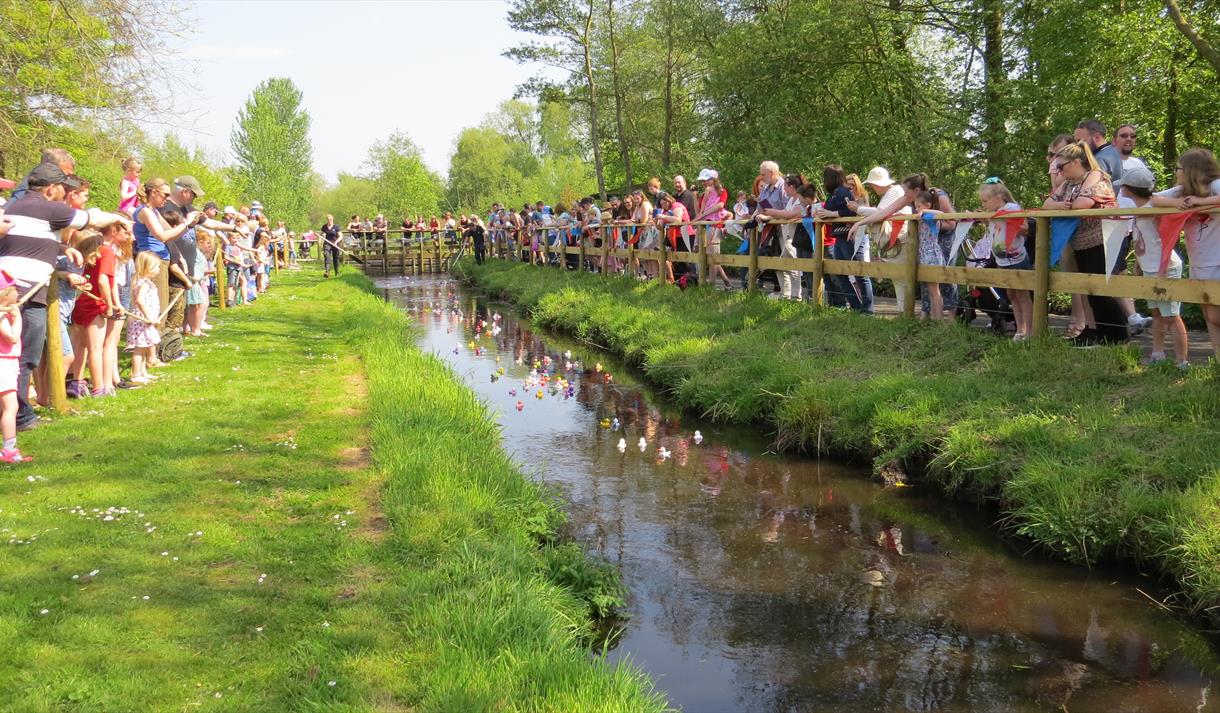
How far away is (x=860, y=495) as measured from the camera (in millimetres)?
7027

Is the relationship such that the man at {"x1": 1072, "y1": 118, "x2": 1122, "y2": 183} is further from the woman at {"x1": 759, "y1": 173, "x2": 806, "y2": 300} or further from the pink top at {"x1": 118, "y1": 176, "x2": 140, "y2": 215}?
the pink top at {"x1": 118, "y1": 176, "x2": 140, "y2": 215}

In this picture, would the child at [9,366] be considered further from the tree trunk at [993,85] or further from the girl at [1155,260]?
the tree trunk at [993,85]

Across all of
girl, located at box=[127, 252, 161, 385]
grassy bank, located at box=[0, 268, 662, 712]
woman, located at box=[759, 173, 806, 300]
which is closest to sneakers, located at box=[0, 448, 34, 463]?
grassy bank, located at box=[0, 268, 662, 712]

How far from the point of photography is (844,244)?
11570 millimetres

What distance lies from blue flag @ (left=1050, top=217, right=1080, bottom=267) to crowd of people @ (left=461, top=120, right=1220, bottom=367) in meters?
0.01

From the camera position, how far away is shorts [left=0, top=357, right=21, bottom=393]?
6.16 meters

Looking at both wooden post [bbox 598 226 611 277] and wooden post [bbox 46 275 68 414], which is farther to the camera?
wooden post [bbox 598 226 611 277]

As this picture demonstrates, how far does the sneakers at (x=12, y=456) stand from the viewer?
625 cm

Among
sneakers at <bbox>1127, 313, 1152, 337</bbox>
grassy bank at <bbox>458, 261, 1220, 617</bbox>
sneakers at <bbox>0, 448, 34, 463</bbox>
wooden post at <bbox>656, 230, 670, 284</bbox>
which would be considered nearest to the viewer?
grassy bank at <bbox>458, 261, 1220, 617</bbox>

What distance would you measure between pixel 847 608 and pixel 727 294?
8630mm

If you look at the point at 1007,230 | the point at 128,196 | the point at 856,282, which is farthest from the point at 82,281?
the point at 1007,230

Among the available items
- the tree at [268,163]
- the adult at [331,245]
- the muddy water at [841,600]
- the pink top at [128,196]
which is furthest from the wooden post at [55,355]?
the tree at [268,163]

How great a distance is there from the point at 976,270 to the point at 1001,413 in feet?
7.47

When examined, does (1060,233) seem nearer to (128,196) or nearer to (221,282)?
(128,196)
